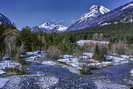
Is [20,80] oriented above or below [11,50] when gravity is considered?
below

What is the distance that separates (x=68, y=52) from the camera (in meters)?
65.9

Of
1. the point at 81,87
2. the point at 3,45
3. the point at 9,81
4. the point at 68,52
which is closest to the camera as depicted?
the point at 81,87

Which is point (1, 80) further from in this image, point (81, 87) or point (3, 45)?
point (3, 45)

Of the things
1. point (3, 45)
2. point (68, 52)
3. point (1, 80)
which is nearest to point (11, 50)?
point (3, 45)

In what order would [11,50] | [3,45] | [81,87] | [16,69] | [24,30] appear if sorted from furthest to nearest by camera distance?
[24,30] → [3,45] → [11,50] → [16,69] → [81,87]

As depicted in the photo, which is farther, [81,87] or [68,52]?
[68,52]

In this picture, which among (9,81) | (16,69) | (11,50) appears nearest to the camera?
(9,81)

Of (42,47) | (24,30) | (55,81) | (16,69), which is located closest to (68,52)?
(42,47)

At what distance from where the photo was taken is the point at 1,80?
23062mm

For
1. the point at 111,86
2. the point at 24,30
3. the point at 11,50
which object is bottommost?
the point at 111,86

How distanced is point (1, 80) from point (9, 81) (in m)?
0.92

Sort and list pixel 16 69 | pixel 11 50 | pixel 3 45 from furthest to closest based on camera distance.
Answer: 1. pixel 3 45
2. pixel 11 50
3. pixel 16 69

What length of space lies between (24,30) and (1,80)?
4840cm

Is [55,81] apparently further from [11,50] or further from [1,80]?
[11,50]
